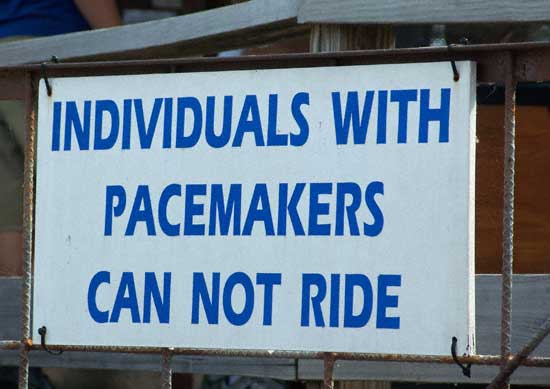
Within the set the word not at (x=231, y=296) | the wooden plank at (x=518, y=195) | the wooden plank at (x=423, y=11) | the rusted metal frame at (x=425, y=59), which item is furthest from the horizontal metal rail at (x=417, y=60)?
the wooden plank at (x=518, y=195)

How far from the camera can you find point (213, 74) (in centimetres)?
349

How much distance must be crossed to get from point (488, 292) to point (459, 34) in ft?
3.07

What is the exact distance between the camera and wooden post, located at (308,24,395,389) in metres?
4.11

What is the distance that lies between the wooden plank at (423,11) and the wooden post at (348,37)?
0.07 metres

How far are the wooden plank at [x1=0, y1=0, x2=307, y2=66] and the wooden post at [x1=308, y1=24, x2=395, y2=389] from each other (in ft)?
0.33

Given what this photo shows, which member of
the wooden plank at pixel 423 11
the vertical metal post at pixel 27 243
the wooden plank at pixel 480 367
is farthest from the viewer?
the wooden plank at pixel 480 367

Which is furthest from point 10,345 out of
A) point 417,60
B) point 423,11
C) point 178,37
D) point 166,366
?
point 423,11

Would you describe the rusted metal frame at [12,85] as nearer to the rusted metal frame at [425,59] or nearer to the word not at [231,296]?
the rusted metal frame at [425,59]

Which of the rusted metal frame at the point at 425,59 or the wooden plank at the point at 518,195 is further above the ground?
the rusted metal frame at the point at 425,59

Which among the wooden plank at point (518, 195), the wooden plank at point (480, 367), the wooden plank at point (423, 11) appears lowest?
the wooden plank at point (480, 367)

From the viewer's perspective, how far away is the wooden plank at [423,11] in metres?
3.93

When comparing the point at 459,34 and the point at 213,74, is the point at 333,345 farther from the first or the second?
the point at 459,34

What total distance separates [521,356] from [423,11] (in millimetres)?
1242

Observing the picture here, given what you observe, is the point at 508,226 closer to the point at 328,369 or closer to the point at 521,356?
the point at 521,356
